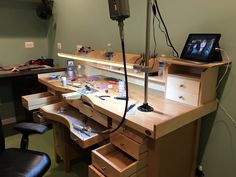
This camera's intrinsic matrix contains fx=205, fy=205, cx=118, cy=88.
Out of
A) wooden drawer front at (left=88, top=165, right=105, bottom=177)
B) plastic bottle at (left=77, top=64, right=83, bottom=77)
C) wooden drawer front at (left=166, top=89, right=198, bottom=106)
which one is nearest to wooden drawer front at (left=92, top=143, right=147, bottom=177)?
wooden drawer front at (left=88, top=165, right=105, bottom=177)

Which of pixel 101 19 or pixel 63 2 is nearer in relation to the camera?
pixel 101 19

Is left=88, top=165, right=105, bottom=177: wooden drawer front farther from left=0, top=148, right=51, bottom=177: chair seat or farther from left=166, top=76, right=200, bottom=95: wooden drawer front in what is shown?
left=166, top=76, right=200, bottom=95: wooden drawer front

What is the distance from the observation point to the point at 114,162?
57.5 inches

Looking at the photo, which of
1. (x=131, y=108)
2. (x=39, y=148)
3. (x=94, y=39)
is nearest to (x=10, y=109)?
(x=39, y=148)

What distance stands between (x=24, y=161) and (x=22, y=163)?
0.07 feet

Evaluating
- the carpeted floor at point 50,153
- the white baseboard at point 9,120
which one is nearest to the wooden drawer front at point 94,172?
the carpeted floor at point 50,153

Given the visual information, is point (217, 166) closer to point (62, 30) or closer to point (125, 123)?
point (125, 123)

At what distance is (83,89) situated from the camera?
78.9 inches

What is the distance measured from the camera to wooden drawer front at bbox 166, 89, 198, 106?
1.48 metres

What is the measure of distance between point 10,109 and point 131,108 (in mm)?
2603

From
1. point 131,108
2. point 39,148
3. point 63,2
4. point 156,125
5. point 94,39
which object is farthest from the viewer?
point 63,2

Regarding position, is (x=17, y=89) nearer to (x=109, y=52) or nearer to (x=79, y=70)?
(x=79, y=70)

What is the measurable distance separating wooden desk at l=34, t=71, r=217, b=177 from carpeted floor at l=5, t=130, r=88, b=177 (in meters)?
0.67

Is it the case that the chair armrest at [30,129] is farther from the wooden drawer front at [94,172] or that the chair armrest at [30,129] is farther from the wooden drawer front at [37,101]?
the wooden drawer front at [37,101]
